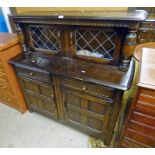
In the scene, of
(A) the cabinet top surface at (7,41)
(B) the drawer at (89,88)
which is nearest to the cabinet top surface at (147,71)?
(B) the drawer at (89,88)

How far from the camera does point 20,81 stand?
1.50 metres

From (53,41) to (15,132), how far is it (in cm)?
119

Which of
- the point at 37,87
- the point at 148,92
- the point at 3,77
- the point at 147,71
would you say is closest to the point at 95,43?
the point at 147,71

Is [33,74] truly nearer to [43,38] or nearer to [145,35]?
[43,38]

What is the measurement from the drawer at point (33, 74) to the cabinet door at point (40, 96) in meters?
0.06

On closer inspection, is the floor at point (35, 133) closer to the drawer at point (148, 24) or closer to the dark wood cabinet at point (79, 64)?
the dark wood cabinet at point (79, 64)

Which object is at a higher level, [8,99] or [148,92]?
[148,92]

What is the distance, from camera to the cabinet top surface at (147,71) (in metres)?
0.78

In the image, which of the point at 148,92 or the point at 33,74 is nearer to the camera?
the point at 148,92

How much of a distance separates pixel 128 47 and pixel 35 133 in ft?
4.62

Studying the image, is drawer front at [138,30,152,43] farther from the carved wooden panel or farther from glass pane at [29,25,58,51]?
the carved wooden panel

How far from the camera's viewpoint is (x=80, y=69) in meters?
1.17
